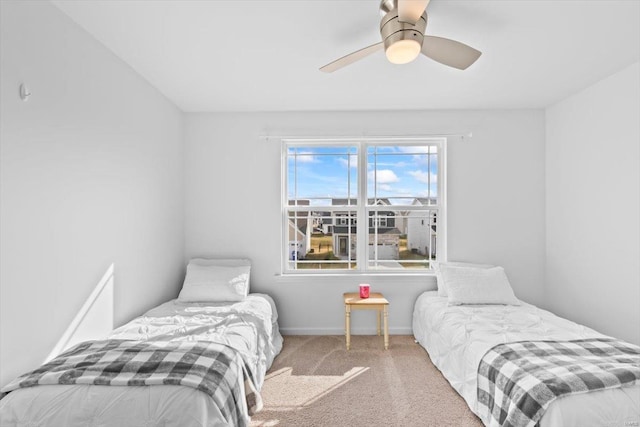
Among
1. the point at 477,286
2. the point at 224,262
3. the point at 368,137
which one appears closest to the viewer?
the point at 477,286

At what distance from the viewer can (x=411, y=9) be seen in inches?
62.0

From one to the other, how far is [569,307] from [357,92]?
2.97m

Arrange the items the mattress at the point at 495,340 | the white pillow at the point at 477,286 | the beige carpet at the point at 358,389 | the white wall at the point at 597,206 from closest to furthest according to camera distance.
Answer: the mattress at the point at 495,340 → the beige carpet at the point at 358,389 → the white wall at the point at 597,206 → the white pillow at the point at 477,286

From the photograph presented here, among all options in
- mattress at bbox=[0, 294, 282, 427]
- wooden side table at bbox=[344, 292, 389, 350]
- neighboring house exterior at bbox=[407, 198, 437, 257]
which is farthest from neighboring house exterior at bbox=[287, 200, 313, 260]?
mattress at bbox=[0, 294, 282, 427]

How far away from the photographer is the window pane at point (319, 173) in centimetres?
396

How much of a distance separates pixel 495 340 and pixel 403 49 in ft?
6.32

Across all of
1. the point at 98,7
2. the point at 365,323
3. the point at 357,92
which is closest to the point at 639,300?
the point at 365,323

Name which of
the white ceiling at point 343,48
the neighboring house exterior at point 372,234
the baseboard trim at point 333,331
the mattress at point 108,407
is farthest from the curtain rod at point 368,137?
the mattress at point 108,407

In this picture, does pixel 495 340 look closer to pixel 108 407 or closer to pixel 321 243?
pixel 321 243

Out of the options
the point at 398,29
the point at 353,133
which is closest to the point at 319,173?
the point at 353,133

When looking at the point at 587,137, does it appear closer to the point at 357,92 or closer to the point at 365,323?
the point at 357,92

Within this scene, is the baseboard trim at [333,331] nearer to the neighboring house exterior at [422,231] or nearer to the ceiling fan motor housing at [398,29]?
the neighboring house exterior at [422,231]

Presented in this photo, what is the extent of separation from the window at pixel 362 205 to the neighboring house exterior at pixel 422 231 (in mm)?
11

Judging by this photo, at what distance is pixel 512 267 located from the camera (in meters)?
3.77
